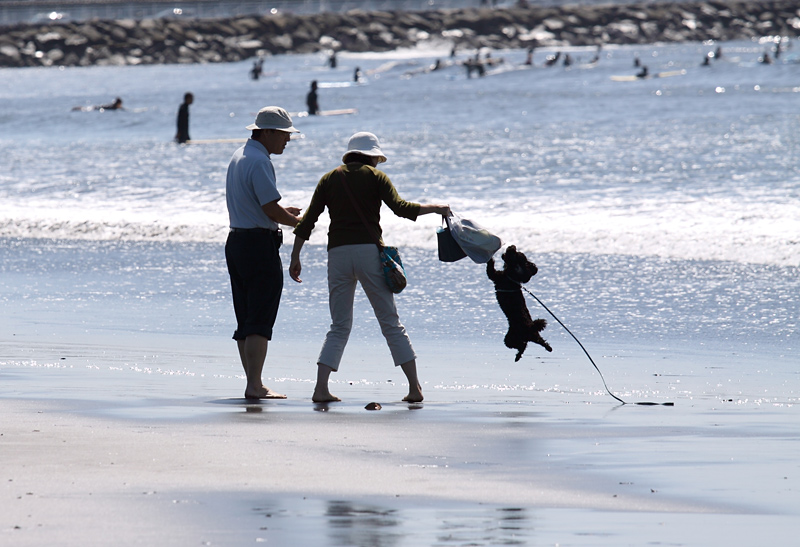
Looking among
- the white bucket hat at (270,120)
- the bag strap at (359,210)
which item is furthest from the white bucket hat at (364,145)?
the white bucket hat at (270,120)

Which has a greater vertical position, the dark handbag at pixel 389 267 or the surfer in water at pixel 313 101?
the dark handbag at pixel 389 267

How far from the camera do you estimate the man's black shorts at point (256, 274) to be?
6750 mm

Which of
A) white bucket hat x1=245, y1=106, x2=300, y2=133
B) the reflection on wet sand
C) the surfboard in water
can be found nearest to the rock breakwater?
the surfboard in water

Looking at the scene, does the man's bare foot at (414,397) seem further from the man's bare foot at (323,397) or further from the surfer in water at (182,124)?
the surfer in water at (182,124)

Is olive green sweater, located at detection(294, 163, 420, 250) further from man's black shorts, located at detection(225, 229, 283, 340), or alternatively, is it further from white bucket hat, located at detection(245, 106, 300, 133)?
white bucket hat, located at detection(245, 106, 300, 133)

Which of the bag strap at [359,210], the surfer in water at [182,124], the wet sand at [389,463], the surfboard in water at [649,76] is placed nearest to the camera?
the wet sand at [389,463]

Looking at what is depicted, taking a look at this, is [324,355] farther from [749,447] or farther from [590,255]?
[590,255]

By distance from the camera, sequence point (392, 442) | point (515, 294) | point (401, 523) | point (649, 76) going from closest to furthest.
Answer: point (401, 523), point (392, 442), point (515, 294), point (649, 76)

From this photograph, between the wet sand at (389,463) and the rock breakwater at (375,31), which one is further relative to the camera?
the rock breakwater at (375,31)

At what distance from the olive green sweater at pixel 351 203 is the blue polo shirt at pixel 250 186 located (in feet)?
0.99

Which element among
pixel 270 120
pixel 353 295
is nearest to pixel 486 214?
pixel 270 120

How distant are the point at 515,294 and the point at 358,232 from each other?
105 cm

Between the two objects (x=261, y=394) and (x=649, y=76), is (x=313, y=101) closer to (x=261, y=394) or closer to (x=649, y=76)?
(x=649, y=76)

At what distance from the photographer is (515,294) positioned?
6918 millimetres
